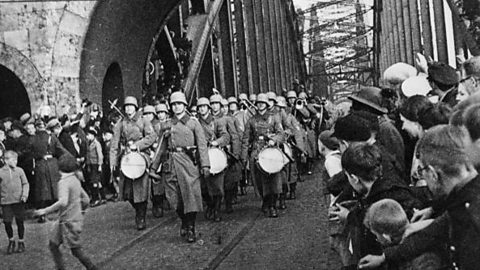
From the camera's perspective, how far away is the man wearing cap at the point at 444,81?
21.0 ft

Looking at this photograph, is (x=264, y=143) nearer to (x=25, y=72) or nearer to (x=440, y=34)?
(x=440, y=34)

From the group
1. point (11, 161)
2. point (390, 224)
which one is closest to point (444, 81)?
point (390, 224)

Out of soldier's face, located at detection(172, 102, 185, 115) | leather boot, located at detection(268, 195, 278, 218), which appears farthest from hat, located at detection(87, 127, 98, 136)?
soldier's face, located at detection(172, 102, 185, 115)

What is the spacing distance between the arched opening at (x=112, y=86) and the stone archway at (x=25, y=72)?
2903mm

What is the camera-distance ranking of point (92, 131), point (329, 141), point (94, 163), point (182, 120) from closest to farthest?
point (329, 141)
point (182, 120)
point (94, 163)
point (92, 131)

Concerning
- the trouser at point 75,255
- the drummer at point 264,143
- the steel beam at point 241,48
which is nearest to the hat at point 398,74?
the trouser at point 75,255

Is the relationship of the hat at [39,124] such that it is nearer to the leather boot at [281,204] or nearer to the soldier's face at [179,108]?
the soldier's face at [179,108]

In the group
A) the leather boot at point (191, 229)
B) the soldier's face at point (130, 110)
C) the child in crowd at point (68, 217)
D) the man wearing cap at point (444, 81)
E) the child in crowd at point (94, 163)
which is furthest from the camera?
the child in crowd at point (94, 163)

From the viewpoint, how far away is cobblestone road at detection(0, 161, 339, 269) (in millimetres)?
7906

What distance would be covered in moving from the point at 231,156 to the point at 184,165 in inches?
113

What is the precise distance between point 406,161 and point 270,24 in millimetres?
34943

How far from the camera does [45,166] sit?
13.2 metres

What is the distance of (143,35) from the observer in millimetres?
20484

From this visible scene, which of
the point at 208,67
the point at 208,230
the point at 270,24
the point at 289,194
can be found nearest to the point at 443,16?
the point at 289,194
